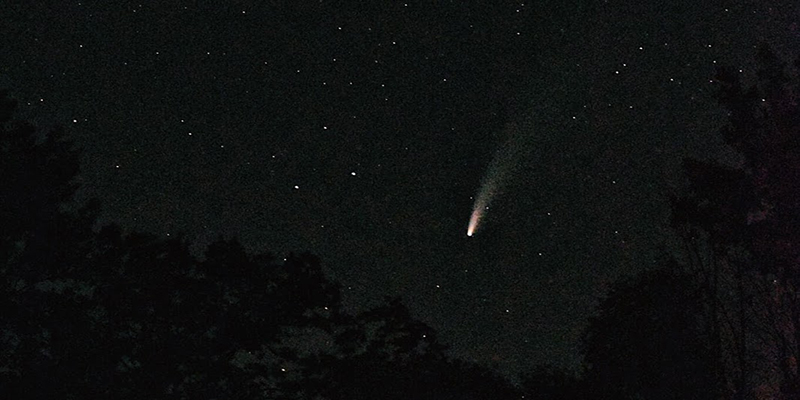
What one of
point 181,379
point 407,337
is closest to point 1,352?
point 181,379

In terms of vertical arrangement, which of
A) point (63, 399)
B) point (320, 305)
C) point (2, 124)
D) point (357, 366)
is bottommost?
point (63, 399)

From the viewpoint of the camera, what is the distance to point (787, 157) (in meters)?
9.88

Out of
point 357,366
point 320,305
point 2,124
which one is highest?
point 2,124

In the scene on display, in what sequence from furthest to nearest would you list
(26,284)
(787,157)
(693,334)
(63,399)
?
(26,284) → (63,399) → (693,334) → (787,157)

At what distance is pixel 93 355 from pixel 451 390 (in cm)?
611

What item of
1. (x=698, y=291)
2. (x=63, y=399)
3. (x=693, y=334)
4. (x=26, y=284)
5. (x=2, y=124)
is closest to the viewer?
(x=698, y=291)

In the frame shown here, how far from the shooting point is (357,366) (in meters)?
16.5

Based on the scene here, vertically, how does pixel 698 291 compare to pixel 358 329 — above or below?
below

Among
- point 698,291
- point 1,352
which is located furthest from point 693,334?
point 1,352

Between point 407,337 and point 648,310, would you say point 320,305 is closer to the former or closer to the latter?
point 407,337

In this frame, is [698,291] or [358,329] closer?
[698,291]

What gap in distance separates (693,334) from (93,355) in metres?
8.66

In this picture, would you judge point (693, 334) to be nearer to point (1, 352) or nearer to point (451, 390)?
point (451, 390)

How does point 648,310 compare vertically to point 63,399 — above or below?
above
